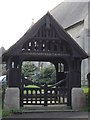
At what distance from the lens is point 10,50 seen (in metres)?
15.0

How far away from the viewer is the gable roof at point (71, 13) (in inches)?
1551

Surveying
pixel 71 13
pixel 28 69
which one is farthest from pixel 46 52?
pixel 28 69

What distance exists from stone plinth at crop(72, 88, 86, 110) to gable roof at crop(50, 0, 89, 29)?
2252 cm

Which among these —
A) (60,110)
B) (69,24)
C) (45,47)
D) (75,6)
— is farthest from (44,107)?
(75,6)

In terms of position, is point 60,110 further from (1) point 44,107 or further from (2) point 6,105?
(2) point 6,105

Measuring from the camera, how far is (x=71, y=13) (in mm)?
44844

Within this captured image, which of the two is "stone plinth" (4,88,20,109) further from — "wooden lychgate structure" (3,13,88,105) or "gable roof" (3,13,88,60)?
"gable roof" (3,13,88,60)

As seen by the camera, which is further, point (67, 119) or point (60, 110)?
point (60, 110)

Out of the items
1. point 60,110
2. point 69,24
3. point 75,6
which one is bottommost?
point 60,110

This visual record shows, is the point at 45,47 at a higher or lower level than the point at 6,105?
higher

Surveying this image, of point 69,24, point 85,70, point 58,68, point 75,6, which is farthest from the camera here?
point 75,6

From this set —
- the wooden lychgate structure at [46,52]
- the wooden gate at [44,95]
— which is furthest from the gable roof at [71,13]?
the wooden gate at [44,95]

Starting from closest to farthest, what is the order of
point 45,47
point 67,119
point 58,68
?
point 67,119
point 45,47
point 58,68

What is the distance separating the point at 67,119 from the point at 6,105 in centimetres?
402
